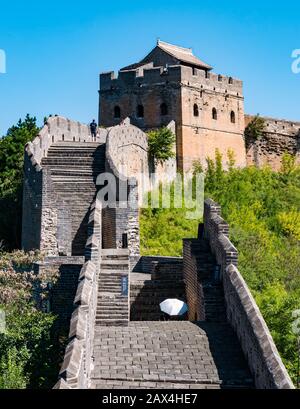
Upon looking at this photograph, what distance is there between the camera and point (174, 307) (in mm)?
18266

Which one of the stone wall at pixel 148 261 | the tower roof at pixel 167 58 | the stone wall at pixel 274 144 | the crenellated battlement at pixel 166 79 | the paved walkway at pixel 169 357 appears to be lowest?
the paved walkway at pixel 169 357

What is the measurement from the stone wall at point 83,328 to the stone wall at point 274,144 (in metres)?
22.2

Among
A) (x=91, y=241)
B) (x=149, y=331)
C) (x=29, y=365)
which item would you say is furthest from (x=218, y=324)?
(x=29, y=365)

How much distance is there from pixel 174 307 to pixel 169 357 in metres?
3.96

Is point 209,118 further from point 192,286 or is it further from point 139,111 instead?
point 192,286

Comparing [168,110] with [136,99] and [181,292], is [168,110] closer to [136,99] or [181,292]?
[136,99]

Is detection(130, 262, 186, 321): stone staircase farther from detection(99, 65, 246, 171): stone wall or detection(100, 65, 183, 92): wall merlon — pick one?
detection(100, 65, 183, 92): wall merlon

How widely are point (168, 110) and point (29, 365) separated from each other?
18978 millimetres

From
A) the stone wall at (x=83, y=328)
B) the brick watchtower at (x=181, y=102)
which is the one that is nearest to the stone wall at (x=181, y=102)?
the brick watchtower at (x=181, y=102)

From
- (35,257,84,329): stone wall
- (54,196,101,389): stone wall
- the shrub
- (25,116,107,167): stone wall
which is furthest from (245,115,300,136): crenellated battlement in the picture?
(54,196,101,389): stone wall

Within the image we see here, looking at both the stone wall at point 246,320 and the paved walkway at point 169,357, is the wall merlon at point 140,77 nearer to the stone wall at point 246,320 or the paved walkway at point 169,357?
the stone wall at point 246,320

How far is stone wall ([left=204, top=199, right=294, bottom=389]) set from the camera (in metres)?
12.1

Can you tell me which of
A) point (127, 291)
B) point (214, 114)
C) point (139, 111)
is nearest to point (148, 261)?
point (127, 291)

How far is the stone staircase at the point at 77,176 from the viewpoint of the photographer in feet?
88.2
